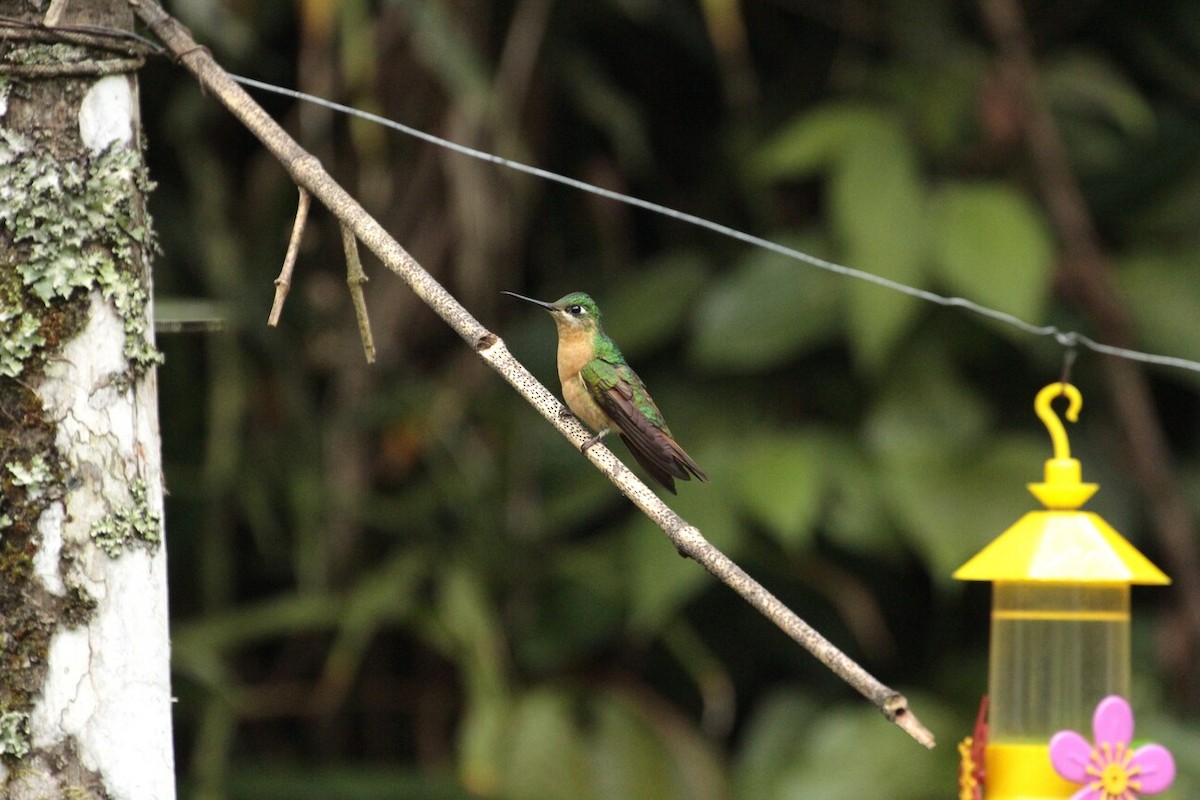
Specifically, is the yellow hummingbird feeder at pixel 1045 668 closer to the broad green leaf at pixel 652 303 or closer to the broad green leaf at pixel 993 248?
the broad green leaf at pixel 993 248

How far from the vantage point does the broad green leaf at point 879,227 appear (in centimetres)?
532

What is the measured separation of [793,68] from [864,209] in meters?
1.68

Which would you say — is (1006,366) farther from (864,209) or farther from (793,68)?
(793,68)

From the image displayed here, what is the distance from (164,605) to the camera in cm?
215

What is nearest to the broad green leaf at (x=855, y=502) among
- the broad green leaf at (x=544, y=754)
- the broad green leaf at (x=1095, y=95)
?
the broad green leaf at (x=544, y=754)

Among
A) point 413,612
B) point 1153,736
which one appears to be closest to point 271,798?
point 413,612

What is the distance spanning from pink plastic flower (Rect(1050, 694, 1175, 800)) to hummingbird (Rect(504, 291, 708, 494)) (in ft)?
2.90

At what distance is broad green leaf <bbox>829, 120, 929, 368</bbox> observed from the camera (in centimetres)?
532

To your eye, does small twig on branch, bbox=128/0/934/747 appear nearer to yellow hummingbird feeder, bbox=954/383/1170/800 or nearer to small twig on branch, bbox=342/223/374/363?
small twig on branch, bbox=342/223/374/363

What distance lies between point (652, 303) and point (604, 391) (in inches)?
122

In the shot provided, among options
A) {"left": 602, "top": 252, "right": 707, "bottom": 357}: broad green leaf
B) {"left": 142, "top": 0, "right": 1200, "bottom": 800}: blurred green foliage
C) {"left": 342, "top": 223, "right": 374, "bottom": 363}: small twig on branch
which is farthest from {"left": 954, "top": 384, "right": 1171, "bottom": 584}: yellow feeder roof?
{"left": 602, "top": 252, "right": 707, "bottom": 357}: broad green leaf

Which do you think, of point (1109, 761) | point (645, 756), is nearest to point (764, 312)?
point (645, 756)

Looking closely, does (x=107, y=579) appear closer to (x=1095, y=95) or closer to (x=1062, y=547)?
(x=1062, y=547)

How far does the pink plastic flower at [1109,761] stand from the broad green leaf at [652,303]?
3.54 meters
